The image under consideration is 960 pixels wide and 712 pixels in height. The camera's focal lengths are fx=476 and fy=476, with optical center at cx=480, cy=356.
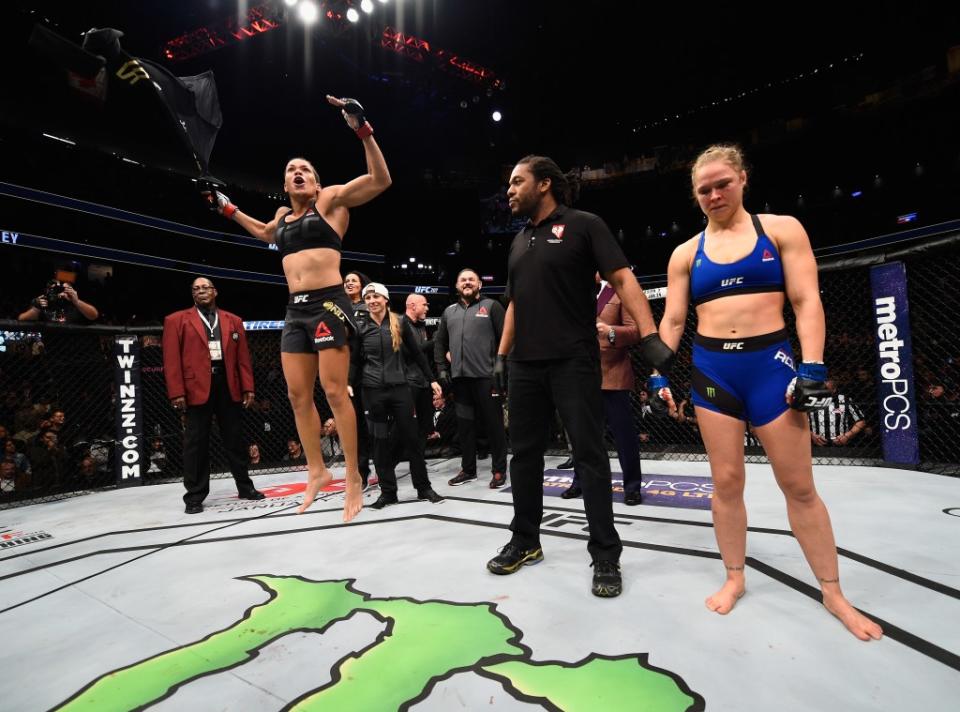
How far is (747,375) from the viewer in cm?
152

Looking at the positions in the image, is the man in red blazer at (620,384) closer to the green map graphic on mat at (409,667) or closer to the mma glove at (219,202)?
the green map graphic on mat at (409,667)

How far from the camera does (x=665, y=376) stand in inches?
69.8

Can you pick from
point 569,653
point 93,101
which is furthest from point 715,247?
point 93,101

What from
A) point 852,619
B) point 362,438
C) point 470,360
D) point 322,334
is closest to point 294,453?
point 362,438

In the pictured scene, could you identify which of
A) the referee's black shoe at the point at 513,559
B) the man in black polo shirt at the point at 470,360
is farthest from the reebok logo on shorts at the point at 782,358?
the man in black polo shirt at the point at 470,360

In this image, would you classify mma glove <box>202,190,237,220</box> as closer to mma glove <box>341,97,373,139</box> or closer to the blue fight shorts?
mma glove <box>341,97,373,139</box>

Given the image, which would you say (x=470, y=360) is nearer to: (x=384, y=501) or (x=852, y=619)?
(x=384, y=501)

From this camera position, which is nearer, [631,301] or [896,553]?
[631,301]

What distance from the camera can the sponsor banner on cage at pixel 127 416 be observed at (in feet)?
15.1

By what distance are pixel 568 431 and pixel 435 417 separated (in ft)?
12.6

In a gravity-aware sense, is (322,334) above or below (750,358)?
above

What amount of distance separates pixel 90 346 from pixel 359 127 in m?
4.49

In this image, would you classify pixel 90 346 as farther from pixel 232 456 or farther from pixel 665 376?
pixel 665 376

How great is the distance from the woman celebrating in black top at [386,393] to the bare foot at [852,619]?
2300 mm
